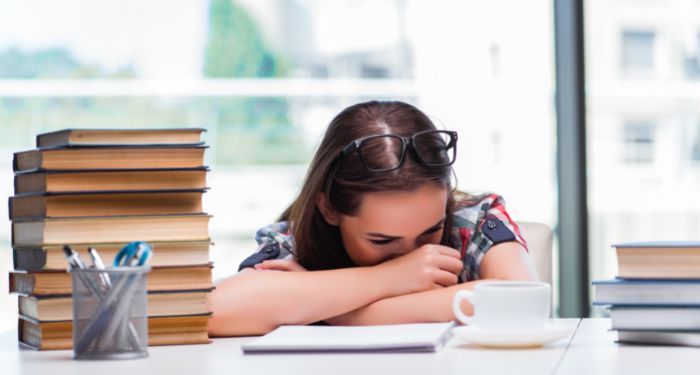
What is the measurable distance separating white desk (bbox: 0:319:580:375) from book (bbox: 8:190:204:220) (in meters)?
0.17

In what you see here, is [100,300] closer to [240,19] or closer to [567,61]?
[567,61]

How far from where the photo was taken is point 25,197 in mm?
1299

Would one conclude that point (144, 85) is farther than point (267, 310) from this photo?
Yes

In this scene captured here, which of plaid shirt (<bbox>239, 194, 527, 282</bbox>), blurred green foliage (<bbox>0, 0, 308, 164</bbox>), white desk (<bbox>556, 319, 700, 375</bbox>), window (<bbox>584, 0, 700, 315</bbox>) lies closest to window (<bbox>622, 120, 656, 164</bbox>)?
window (<bbox>584, 0, 700, 315</bbox>)

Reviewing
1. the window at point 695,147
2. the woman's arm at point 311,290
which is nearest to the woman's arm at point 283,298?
the woman's arm at point 311,290

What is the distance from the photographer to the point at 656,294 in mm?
1159

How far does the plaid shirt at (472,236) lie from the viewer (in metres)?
1.64

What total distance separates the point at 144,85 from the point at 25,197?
9.20 ft

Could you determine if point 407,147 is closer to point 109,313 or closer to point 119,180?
point 119,180

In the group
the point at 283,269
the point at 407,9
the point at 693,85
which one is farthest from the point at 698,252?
the point at 407,9

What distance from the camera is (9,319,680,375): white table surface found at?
1013 millimetres

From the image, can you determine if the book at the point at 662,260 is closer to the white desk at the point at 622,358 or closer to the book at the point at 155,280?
the white desk at the point at 622,358

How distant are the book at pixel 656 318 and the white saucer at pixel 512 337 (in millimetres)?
65

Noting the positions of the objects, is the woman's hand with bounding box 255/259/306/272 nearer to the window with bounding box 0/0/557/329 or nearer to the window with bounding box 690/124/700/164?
the window with bounding box 0/0/557/329
